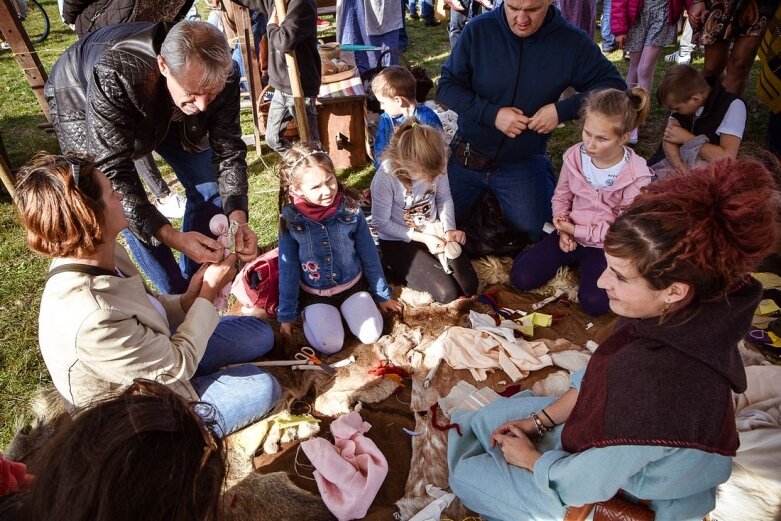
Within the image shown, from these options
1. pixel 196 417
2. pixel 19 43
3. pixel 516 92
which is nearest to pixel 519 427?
pixel 196 417

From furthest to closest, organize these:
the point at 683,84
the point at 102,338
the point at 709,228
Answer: the point at 683,84
the point at 102,338
the point at 709,228

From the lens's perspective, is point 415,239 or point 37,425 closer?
point 37,425

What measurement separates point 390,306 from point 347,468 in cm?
127

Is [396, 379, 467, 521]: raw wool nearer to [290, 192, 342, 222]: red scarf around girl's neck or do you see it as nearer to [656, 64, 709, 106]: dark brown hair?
[290, 192, 342, 222]: red scarf around girl's neck

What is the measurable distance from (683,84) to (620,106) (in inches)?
46.8

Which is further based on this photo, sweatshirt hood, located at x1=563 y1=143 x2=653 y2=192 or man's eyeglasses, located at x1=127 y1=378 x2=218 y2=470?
sweatshirt hood, located at x1=563 y1=143 x2=653 y2=192

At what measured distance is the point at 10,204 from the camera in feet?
15.2

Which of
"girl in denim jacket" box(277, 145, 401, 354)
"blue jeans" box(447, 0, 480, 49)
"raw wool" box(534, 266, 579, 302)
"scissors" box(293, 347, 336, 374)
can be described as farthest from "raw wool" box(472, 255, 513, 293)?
"blue jeans" box(447, 0, 480, 49)

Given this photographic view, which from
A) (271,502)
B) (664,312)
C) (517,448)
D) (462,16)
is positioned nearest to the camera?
(664,312)

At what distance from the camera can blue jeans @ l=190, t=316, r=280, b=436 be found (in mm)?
2551

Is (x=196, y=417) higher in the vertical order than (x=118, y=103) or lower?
lower

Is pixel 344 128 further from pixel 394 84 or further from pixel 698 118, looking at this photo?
pixel 698 118

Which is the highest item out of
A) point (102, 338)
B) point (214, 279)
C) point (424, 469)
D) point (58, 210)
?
point (58, 210)

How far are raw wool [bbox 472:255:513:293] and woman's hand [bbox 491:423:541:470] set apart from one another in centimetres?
173
